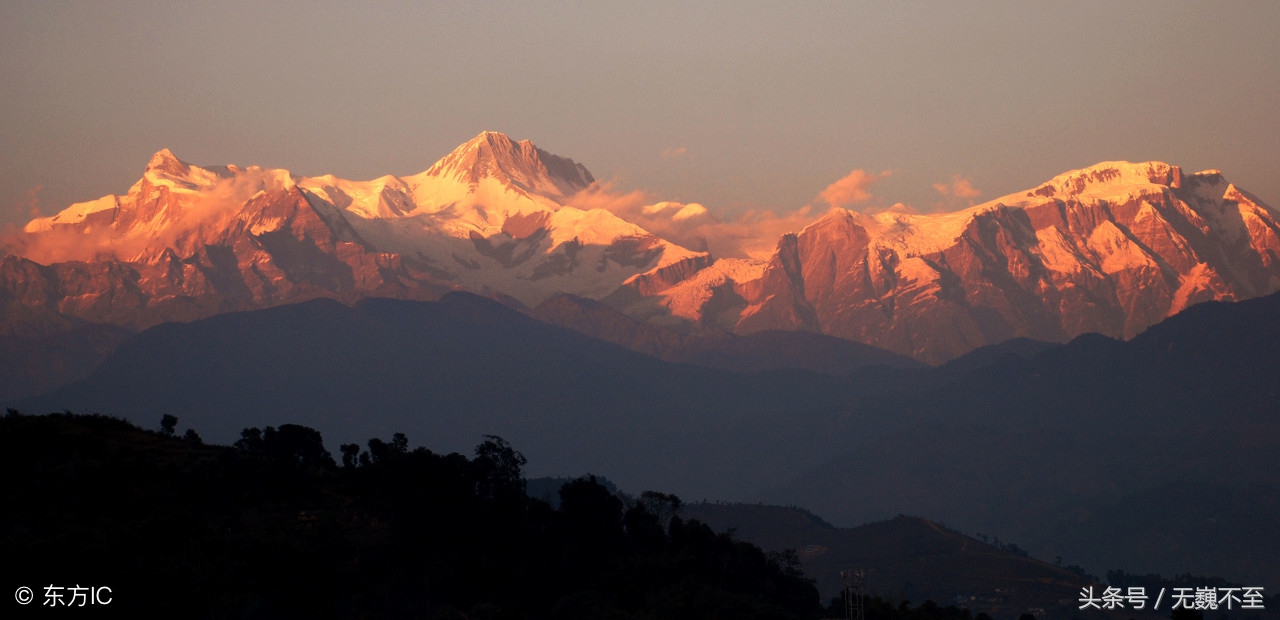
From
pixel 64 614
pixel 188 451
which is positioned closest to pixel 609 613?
pixel 188 451

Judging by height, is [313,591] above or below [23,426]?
below

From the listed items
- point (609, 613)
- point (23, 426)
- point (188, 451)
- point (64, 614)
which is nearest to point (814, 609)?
point (609, 613)

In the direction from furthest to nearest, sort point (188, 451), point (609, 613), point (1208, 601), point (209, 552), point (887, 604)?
point (887, 604)
point (188, 451)
point (609, 613)
point (1208, 601)
point (209, 552)

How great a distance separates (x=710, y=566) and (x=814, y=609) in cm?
1412

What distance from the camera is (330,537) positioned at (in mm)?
106500

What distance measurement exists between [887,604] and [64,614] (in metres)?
72.6

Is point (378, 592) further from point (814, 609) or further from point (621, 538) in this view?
point (814, 609)

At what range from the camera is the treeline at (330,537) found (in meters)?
89.8

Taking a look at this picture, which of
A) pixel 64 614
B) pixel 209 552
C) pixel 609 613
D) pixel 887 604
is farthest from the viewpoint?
pixel 887 604

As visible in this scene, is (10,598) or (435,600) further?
(435,600)

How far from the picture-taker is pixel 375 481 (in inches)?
4786

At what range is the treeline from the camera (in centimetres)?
8975

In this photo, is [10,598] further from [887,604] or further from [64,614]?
[887,604]

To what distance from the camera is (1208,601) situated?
101562 millimetres
